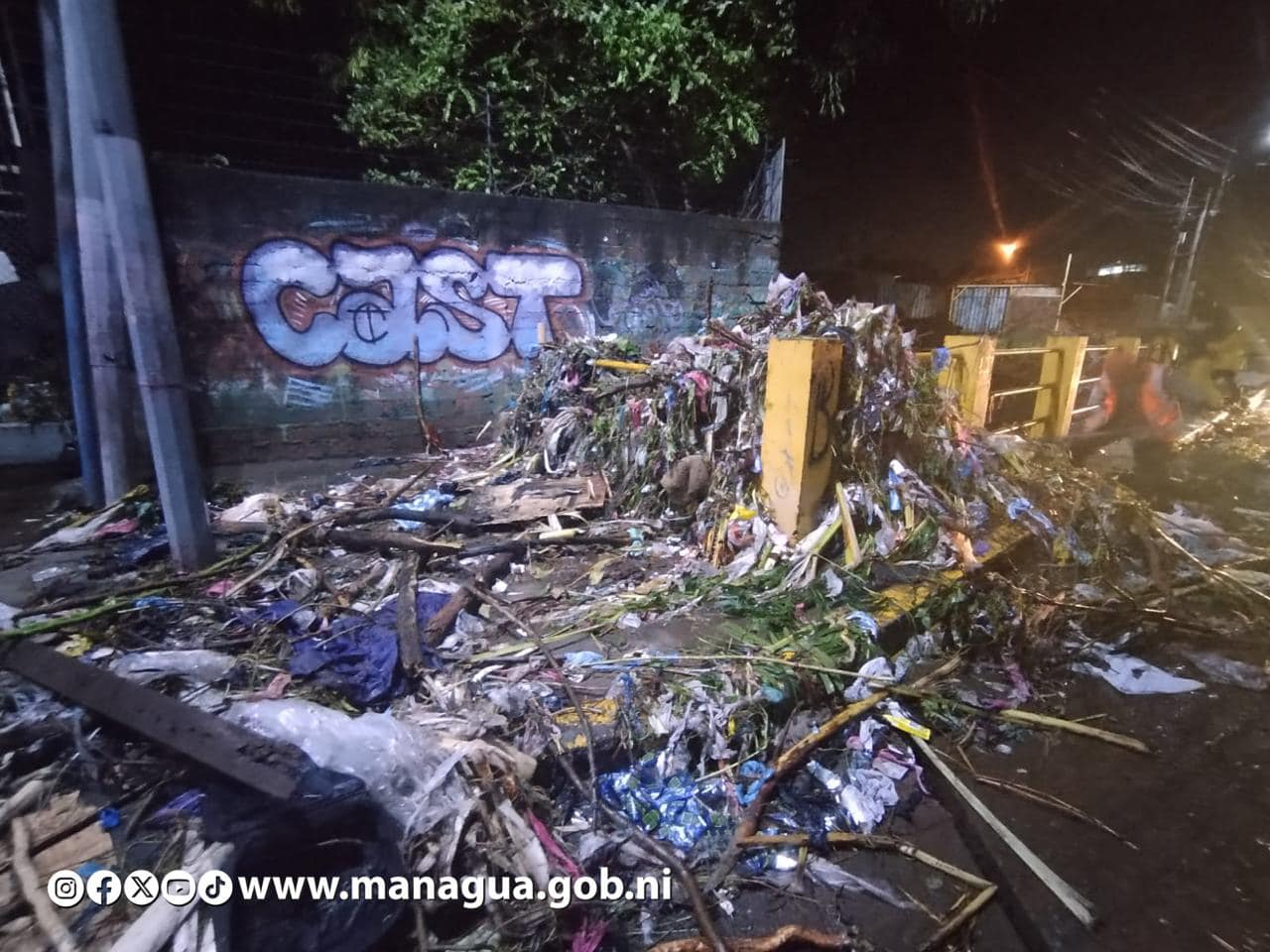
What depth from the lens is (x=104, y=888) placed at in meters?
1.80

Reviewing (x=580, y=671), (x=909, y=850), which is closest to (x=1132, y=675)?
(x=909, y=850)

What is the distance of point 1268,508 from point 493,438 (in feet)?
30.4

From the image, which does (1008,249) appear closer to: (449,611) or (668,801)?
(449,611)

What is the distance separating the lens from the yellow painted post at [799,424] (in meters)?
3.82

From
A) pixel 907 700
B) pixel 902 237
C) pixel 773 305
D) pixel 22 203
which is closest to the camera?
pixel 907 700

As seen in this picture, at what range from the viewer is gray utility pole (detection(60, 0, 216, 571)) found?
341cm

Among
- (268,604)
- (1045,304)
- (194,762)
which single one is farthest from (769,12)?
(194,762)

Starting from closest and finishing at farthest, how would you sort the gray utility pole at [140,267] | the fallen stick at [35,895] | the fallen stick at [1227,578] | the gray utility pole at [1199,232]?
the fallen stick at [35,895], the gray utility pole at [140,267], the fallen stick at [1227,578], the gray utility pole at [1199,232]

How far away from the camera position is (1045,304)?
7.31 m

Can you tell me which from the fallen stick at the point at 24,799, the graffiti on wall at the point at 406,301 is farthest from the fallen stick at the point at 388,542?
the graffiti on wall at the point at 406,301

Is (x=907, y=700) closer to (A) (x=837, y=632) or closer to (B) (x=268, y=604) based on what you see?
(A) (x=837, y=632)

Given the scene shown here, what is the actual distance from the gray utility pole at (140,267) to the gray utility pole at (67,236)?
1.66 metres

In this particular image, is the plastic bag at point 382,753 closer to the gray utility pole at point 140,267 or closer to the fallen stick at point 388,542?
the fallen stick at point 388,542

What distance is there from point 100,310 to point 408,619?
4.21m
